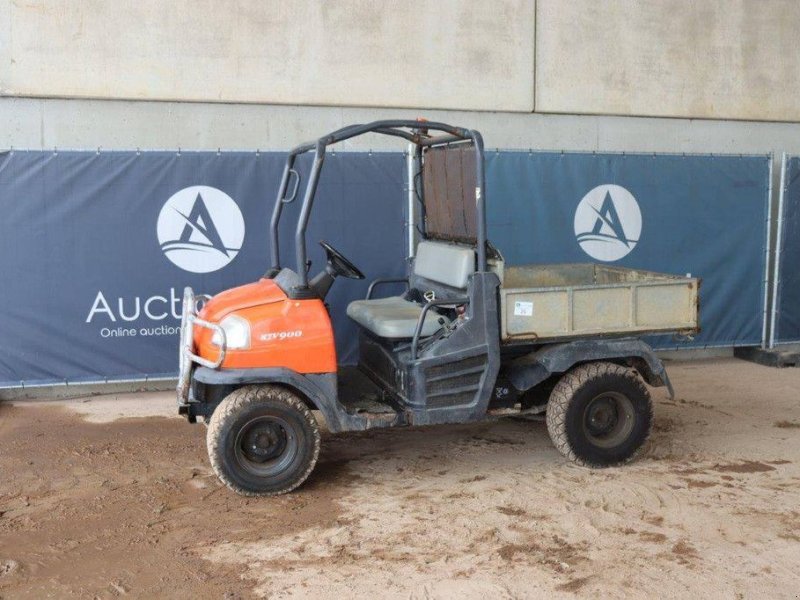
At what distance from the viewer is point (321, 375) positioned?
218 inches

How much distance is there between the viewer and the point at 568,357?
5.83 m

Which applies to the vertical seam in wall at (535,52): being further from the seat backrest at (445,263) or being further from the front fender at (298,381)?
the front fender at (298,381)

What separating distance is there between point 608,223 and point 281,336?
A: 15.3 feet

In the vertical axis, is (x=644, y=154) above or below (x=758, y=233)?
above

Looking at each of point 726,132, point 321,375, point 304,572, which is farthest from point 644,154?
point 304,572

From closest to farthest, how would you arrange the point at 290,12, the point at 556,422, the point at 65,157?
the point at 556,422, the point at 65,157, the point at 290,12

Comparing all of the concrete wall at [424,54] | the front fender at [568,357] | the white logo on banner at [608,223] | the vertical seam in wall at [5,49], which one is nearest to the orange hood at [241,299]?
the front fender at [568,357]

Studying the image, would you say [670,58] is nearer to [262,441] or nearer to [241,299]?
[241,299]

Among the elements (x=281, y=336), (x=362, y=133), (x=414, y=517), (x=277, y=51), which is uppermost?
(x=277, y=51)

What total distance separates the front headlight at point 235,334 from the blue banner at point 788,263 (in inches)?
255

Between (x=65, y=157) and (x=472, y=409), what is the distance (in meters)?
4.37

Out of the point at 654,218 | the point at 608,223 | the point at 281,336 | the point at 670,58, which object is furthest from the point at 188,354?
the point at 670,58

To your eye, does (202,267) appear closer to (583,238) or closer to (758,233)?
(583,238)

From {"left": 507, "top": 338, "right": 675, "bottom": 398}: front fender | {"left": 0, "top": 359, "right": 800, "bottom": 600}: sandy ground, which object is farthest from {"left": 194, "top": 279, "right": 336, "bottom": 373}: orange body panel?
{"left": 507, "top": 338, "right": 675, "bottom": 398}: front fender
